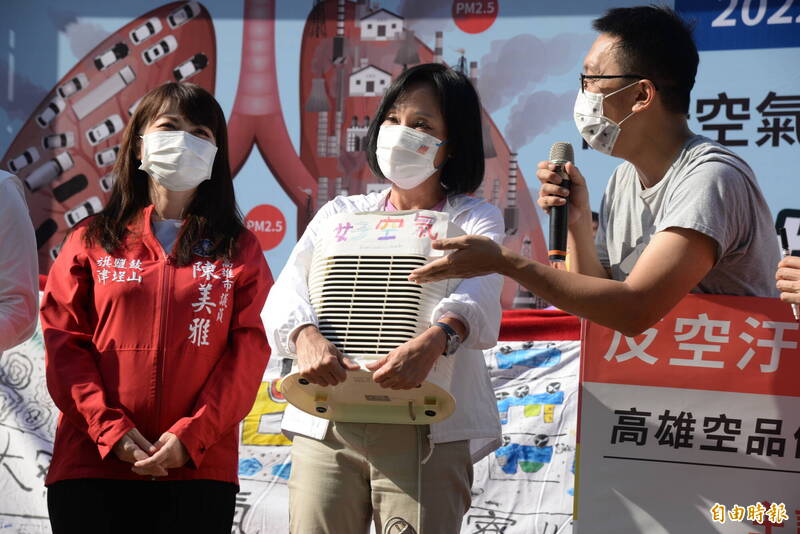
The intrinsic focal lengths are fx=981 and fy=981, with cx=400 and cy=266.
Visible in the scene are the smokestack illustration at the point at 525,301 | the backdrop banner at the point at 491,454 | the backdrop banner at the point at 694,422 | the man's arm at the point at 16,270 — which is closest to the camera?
the backdrop banner at the point at 694,422

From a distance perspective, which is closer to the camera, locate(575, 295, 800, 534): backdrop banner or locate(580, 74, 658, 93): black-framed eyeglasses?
locate(575, 295, 800, 534): backdrop banner

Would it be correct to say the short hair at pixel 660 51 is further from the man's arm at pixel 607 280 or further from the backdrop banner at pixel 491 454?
the backdrop banner at pixel 491 454

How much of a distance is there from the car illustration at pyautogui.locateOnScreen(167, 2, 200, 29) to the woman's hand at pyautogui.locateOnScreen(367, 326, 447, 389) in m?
3.35

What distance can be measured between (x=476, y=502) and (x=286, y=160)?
79.9 inches

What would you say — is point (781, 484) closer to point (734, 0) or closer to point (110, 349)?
point (110, 349)

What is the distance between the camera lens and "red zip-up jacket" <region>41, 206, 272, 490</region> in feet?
8.97

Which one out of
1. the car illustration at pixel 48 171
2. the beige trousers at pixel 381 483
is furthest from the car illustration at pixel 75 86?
the beige trousers at pixel 381 483

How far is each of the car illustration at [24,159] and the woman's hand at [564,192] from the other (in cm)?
346

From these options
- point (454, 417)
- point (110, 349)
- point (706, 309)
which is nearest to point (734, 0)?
point (706, 309)

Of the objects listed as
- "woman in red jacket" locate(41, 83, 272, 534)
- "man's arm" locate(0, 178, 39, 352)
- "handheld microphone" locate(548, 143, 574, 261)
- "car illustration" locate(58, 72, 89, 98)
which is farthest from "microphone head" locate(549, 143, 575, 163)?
"car illustration" locate(58, 72, 89, 98)

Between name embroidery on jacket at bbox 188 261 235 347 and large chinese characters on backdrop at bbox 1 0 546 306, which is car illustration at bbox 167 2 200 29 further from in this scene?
name embroidery on jacket at bbox 188 261 235 347

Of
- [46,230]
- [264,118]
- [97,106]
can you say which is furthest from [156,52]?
[46,230]

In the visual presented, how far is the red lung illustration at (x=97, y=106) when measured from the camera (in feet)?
16.7

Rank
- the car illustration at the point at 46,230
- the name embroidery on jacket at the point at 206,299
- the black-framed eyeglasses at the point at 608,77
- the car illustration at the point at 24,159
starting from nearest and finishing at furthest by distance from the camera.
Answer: the black-framed eyeglasses at the point at 608,77, the name embroidery on jacket at the point at 206,299, the car illustration at the point at 46,230, the car illustration at the point at 24,159
